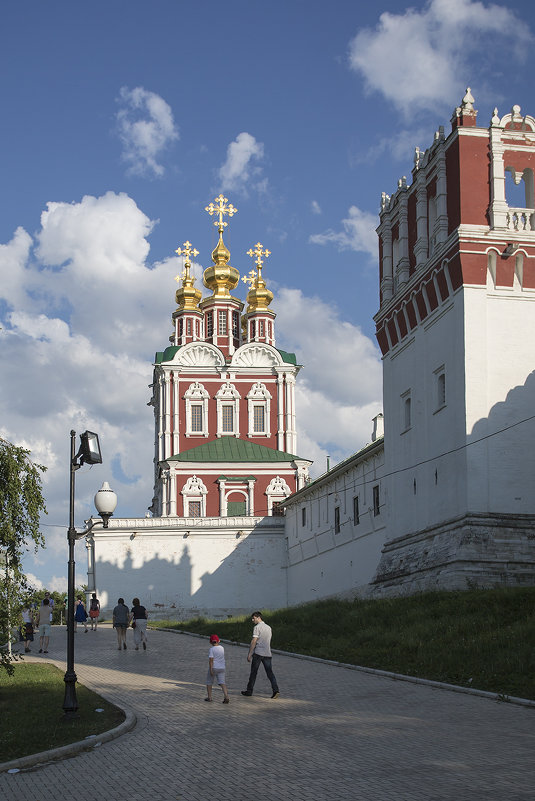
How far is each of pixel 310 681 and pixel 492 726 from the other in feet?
18.8

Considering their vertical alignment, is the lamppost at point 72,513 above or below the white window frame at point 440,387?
below

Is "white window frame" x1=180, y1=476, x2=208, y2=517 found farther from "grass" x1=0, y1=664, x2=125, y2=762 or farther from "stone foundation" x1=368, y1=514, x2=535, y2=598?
"grass" x1=0, y1=664, x2=125, y2=762

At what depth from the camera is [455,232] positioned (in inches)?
1218

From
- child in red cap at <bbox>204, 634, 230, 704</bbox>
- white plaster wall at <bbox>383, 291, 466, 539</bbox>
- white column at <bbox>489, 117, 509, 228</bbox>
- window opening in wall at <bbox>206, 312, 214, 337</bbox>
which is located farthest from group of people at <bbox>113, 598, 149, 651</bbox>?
window opening in wall at <bbox>206, 312, 214, 337</bbox>

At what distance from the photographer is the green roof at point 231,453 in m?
63.4

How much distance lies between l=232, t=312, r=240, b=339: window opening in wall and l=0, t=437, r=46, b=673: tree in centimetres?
5536

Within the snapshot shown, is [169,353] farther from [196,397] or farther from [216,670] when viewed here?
[216,670]

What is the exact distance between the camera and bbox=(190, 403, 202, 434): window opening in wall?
2616 inches

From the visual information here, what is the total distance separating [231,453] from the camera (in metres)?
64.2

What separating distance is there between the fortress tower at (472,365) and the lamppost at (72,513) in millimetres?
14210

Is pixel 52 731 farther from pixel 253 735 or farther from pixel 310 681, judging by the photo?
pixel 310 681

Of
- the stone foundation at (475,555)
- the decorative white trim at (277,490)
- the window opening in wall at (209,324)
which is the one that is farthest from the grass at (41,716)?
the window opening in wall at (209,324)

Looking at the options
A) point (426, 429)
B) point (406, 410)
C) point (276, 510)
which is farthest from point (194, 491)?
point (426, 429)

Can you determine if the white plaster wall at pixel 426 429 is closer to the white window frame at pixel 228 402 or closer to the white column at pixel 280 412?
the white column at pixel 280 412
